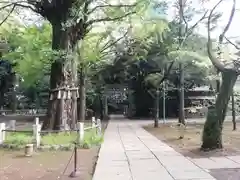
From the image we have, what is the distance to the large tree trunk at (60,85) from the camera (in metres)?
18.7

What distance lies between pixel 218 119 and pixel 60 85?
817cm

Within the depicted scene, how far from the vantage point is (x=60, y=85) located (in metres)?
18.9

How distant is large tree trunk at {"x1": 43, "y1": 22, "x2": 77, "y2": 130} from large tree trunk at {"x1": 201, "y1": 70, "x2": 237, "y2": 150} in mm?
7539

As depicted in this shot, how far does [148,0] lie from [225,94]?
A: 7568 mm

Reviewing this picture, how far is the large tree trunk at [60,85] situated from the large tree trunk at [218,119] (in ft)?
24.7

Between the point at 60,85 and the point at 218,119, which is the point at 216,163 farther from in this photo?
the point at 60,85

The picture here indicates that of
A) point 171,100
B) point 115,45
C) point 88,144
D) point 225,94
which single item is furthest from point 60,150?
point 171,100

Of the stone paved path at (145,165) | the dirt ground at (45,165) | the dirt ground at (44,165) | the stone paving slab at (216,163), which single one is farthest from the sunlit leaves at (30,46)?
the stone paving slab at (216,163)

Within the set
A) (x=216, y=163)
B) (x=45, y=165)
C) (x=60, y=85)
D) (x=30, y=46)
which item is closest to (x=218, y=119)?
(x=216, y=163)

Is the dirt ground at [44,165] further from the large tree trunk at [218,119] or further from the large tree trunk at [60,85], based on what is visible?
the large tree trunk at [60,85]

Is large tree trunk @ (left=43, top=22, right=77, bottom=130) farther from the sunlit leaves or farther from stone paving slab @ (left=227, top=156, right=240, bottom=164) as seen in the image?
stone paving slab @ (left=227, top=156, right=240, bottom=164)

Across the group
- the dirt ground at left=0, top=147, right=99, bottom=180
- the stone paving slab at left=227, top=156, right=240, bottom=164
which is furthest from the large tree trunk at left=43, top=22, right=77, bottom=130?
the stone paving slab at left=227, top=156, right=240, bottom=164

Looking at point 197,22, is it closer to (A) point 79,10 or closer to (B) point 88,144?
(A) point 79,10

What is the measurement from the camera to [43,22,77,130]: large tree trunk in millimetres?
18734
